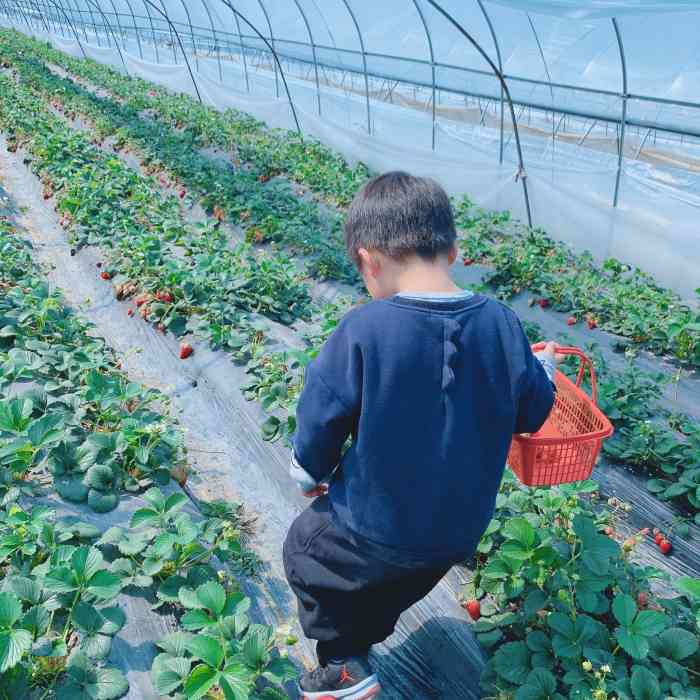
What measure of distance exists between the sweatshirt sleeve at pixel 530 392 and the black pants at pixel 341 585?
42 centimetres

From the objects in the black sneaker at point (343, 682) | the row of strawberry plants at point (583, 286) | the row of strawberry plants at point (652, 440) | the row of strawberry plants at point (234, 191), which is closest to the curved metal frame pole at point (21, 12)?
the row of strawberry plants at point (234, 191)

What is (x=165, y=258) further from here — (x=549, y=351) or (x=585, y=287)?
(x=549, y=351)

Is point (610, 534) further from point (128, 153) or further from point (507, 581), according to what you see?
point (128, 153)

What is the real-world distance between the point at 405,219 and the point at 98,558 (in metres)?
1.21

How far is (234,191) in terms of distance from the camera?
23.9 feet

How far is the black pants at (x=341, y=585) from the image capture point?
1.61 metres

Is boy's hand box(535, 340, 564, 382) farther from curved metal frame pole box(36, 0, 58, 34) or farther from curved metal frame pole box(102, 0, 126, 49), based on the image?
curved metal frame pole box(36, 0, 58, 34)

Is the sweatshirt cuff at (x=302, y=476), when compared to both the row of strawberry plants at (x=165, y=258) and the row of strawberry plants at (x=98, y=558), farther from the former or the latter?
Result: the row of strawberry plants at (x=165, y=258)

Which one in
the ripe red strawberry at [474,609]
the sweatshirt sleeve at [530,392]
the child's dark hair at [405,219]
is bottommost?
the ripe red strawberry at [474,609]

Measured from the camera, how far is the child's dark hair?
56.6 inches

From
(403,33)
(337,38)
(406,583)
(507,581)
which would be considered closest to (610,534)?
(507,581)

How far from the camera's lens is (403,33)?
10.5 metres

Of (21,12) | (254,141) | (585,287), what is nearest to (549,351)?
(585,287)

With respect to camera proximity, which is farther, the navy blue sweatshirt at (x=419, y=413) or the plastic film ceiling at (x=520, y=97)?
the plastic film ceiling at (x=520, y=97)
